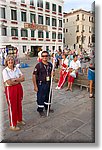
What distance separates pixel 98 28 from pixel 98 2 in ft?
1.01

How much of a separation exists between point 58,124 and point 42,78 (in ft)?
2.49

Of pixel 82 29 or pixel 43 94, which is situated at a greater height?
pixel 82 29

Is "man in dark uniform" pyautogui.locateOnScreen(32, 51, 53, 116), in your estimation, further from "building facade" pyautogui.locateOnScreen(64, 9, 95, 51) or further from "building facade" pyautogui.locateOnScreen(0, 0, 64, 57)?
"building facade" pyautogui.locateOnScreen(64, 9, 95, 51)

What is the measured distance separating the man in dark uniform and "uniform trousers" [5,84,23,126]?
43 cm

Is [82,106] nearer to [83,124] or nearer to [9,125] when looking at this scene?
[83,124]

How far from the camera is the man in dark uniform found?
260cm

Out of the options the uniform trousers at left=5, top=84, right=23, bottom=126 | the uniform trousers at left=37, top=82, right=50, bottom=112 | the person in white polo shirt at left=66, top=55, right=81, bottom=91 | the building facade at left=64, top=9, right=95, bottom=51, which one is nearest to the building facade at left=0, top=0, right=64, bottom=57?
the building facade at left=64, top=9, right=95, bottom=51

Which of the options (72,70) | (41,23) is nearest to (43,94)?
(72,70)

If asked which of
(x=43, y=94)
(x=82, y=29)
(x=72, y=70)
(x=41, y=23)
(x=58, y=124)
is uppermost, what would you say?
(x=41, y=23)

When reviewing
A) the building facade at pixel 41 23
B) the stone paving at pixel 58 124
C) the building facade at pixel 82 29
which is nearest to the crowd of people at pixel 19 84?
the stone paving at pixel 58 124

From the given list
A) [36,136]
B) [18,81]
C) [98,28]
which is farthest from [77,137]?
[98,28]

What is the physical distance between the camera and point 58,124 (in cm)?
252

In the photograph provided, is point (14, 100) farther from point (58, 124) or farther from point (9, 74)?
point (58, 124)

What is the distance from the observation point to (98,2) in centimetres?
200
